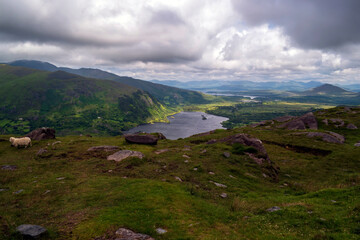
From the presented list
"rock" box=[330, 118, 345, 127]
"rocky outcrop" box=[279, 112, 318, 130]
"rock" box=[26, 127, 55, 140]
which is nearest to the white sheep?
"rock" box=[26, 127, 55, 140]

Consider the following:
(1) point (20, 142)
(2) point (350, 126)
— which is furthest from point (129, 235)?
(2) point (350, 126)

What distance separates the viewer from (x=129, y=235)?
13266 mm

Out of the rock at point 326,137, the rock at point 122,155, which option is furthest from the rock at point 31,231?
the rock at point 326,137

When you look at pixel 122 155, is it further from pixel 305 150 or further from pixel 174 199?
pixel 305 150

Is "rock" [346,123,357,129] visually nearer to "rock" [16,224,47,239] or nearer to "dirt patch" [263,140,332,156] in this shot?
"dirt patch" [263,140,332,156]

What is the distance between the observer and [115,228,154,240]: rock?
13.0 m

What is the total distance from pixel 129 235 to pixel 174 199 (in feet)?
21.8

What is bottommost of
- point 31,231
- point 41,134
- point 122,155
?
point 41,134

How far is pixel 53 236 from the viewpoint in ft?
42.8

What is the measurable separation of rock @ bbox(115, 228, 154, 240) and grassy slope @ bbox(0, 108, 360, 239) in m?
0.55

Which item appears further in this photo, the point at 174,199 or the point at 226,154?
the point at 226,154

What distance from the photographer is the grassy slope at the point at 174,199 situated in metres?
14.1

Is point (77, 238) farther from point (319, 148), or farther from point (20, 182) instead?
point (319, 148)

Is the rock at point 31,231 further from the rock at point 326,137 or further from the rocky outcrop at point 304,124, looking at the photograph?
the rocky outcrop at point 304,124
